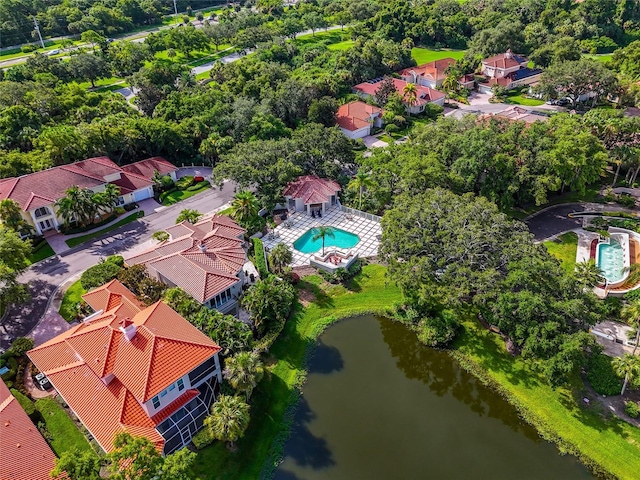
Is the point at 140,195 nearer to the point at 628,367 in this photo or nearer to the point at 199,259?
the point at 199,259

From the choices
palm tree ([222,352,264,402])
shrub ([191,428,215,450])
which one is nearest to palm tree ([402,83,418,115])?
palm tree ([222,352,264,402])

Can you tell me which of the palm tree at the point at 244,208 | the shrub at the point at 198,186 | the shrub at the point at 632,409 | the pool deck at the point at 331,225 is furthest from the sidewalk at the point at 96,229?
the shrub at the point at 632,409

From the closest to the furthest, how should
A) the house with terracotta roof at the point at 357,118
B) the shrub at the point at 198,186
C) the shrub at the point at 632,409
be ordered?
the shrub at the point at 632,409, the shrub at the point at 198,186, the house with terracotta roof at the point at 357,118

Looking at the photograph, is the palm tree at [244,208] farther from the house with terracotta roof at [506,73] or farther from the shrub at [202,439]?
the house with terracotta roof at [506,73]

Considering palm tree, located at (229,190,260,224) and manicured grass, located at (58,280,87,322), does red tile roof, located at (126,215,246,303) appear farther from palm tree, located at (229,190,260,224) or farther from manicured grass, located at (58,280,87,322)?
manicured grass, located at (58,280,87,322)

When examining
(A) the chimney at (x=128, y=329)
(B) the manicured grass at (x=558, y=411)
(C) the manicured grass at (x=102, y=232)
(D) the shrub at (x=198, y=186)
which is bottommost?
(B) the manicured grass at (x=558, y=411)

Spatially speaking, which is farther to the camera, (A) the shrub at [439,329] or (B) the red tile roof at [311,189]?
(B) the red tile roof at [311,189]

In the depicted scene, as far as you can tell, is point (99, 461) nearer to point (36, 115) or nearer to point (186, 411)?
point (186, 411)
